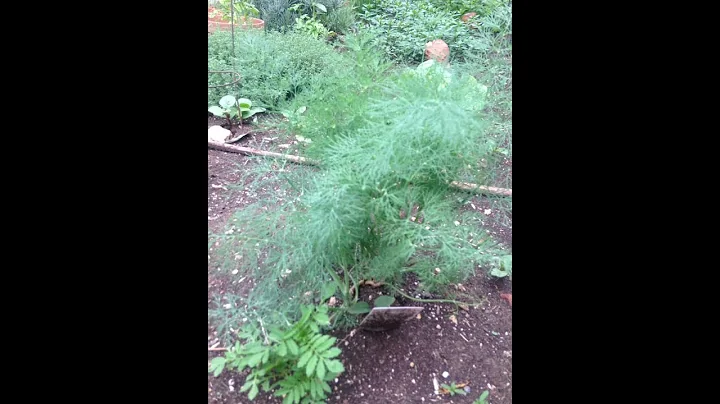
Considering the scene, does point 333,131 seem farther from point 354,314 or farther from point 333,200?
point 354,314

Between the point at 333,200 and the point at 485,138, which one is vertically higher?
the point at 485,138

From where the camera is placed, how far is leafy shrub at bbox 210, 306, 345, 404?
878 millimetres

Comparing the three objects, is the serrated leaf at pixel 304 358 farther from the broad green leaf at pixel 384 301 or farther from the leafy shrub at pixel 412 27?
the leafy shrub at pixel 412 27

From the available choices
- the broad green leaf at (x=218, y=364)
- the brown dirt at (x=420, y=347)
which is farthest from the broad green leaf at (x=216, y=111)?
the broad green leaf at (x=218, y=364)

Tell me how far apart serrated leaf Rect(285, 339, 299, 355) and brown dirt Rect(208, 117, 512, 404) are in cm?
20

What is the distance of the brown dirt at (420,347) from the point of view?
42.5 inches

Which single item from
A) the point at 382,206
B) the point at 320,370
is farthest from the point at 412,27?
the point at 320,370

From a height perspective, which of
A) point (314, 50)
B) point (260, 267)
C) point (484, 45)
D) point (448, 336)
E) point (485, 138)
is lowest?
point (448, 336)

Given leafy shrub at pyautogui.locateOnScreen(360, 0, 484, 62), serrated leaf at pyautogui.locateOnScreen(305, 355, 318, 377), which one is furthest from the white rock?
serrated leaf at pyautogui.locateOnScreen(305, 355, 318, 377)

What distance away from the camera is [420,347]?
121cm

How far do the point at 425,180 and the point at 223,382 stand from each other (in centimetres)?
71

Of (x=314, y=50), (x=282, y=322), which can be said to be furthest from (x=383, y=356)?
(x=314, y=50)

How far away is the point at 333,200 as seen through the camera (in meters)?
1.02

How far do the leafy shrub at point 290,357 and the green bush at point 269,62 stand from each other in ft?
2.90
